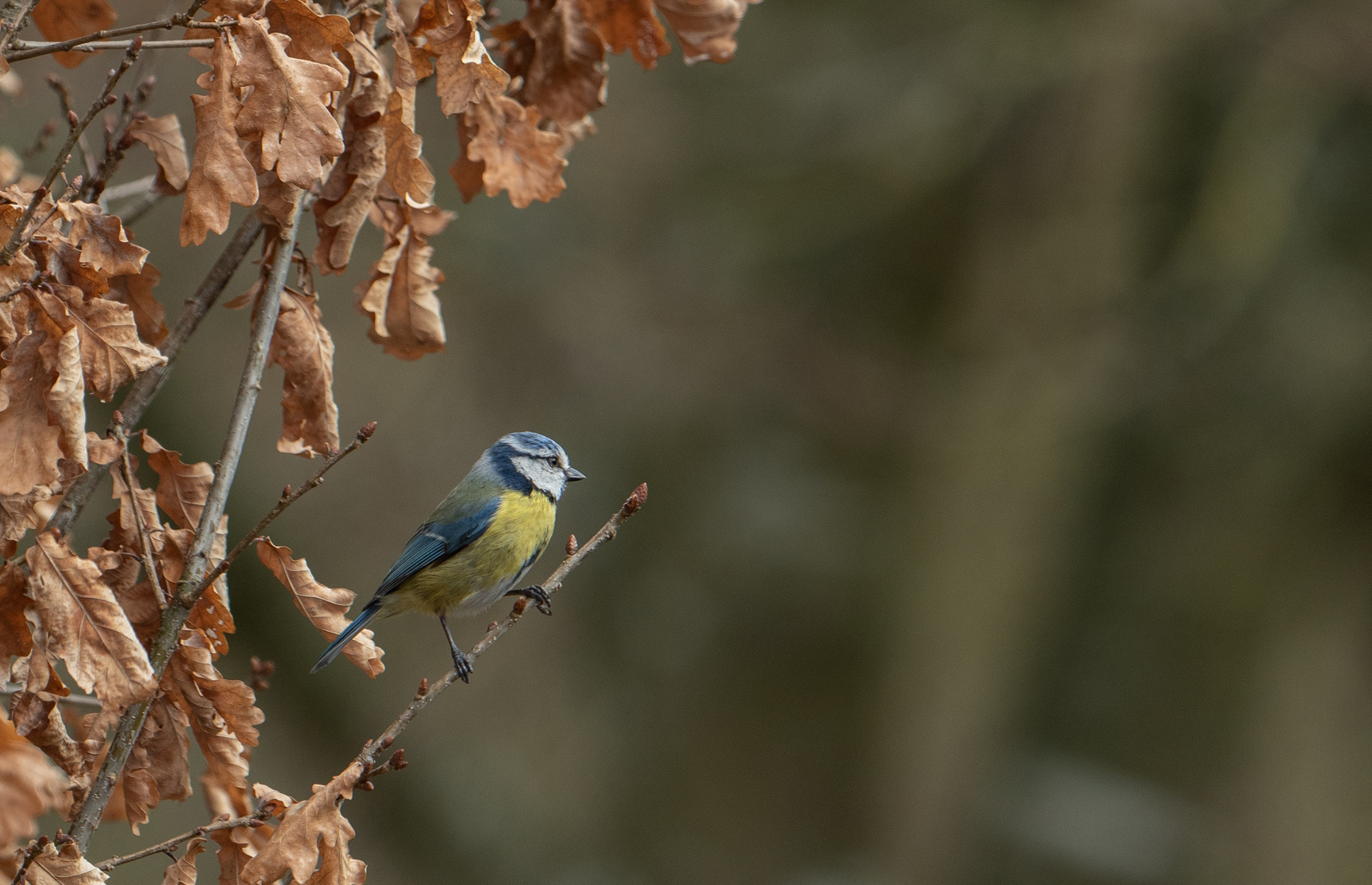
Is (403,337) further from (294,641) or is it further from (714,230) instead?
(714,230)

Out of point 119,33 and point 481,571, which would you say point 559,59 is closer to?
point 119,33

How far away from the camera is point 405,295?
2223 millimetres

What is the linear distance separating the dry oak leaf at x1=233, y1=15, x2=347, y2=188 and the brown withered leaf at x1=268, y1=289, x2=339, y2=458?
38 centimetres

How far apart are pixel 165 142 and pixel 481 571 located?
4.51ft

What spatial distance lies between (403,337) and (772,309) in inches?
189

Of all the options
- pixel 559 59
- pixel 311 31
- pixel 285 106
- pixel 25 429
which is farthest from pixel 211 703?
pixel 559 59

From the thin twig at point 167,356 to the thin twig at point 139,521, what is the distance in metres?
0.03

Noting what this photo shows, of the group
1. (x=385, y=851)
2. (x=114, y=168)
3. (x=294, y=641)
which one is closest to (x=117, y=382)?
(x=114, y=168)

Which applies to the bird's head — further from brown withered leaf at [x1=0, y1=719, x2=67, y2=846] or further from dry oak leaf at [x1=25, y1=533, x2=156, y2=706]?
brown withered leaf at [x1=0, y1=719, x2=67, y2=846]

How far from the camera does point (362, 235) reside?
5.95 meters

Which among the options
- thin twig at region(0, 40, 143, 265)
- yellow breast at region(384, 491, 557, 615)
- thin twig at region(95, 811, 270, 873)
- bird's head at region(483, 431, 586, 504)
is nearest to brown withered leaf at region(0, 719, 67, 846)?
thin twig at region(95, 811, 270, 873)

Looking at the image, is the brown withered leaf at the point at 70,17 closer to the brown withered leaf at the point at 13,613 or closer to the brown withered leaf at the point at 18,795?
the brown withered leaf at the point at 13,613

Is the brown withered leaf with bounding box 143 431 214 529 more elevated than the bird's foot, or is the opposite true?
the brown withered leaf with bounding box 143 431 214 529

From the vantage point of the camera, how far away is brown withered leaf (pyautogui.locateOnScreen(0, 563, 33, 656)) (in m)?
1.65
